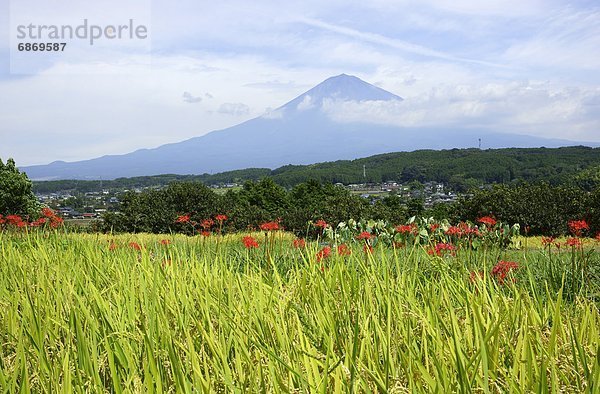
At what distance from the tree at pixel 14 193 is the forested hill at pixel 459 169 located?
12874 millimetres

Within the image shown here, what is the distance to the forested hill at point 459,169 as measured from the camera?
36312 mm

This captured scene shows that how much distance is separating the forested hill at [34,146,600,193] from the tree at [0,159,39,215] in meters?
12.9

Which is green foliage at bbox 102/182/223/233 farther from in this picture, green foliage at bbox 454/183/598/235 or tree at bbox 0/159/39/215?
green foliage at bbox 454/183/598/235

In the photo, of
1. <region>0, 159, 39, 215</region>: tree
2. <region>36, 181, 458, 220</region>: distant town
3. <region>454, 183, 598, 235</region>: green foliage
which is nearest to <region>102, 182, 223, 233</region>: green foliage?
<region>36, 181, 458, 220</region>: distant town

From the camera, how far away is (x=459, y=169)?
3950 cm

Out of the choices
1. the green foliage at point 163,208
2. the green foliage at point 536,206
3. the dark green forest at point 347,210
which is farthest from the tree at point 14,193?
the green foliage at point 536,206

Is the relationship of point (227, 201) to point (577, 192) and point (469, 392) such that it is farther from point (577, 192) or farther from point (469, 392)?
point (469, 392)

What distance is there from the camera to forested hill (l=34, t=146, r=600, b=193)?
36312 millimetres

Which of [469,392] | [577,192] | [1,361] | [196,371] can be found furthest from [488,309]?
[577,192]

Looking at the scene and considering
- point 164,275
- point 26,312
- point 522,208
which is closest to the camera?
point 26,312

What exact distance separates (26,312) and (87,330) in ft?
1.64

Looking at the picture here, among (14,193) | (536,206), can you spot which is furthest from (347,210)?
(14,193)

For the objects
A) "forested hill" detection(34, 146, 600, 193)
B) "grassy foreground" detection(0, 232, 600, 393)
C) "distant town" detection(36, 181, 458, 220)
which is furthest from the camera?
"forested hill" detection(34, 146, 600, 193)

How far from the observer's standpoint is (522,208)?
50.4 ft
